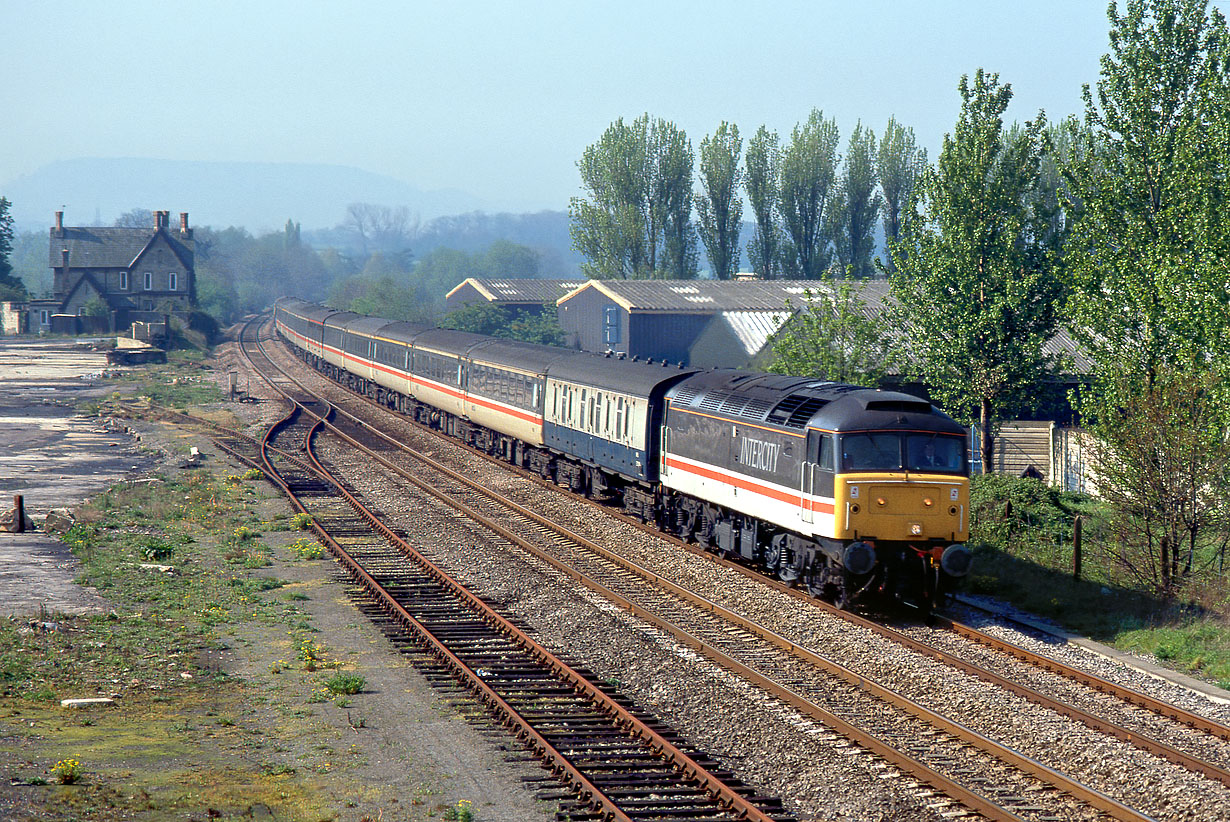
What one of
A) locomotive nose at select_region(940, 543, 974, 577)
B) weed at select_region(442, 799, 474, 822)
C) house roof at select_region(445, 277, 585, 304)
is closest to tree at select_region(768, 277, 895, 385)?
locomotive nose at select_region(940, 543, 974, 577)

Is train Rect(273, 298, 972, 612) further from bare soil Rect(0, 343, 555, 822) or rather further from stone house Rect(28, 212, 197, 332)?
stone house Rect(28, 212, 197, 332)

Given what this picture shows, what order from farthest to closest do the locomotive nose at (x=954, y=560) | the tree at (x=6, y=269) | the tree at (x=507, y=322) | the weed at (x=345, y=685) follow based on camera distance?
the tree at (x=6, y=269) < the tree at (x=507, y=322) < the locomotive nose at (x=954, y=560) < the weed at (x=345, y=685)

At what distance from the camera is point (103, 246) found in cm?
10662

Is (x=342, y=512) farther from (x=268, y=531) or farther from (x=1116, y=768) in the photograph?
(x=1116, y=768)

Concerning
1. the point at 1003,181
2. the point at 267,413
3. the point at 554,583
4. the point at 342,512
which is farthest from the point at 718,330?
the point at 554,583

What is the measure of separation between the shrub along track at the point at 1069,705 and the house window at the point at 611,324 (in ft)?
147

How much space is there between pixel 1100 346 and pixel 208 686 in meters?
20.6

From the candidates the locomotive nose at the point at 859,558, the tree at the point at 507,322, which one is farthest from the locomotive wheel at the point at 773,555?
the tree at the point at 507,322

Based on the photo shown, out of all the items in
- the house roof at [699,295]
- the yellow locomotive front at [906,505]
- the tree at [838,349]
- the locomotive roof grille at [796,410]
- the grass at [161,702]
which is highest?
the house roof at [699,295]

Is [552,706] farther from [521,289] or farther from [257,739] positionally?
[521,289]

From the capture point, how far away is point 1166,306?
24703 mm

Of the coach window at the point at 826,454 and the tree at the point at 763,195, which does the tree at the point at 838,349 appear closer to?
the coach window at the point at 826,454

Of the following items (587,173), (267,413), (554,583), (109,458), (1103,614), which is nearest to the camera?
(1103,614)

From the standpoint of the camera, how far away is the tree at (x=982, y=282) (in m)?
32.3
